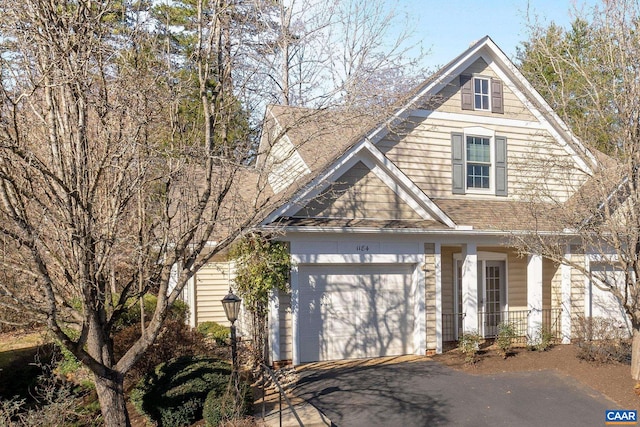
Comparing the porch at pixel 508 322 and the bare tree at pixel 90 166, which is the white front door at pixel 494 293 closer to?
the porch at pixel 508 322

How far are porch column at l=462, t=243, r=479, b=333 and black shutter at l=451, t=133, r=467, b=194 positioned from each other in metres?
2.06

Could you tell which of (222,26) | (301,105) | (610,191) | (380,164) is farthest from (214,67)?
(610,191)

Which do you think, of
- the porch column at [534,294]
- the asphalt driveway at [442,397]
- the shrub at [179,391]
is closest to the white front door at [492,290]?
the porch column at [534,294]

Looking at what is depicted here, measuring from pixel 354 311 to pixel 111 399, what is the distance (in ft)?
21.6

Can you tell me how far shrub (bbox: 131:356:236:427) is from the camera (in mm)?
8727

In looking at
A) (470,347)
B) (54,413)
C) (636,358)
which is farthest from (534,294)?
(54,413)

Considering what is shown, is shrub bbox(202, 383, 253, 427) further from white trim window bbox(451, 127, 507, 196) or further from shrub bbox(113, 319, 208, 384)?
white trim window bbox(451, 127, 507, 196)

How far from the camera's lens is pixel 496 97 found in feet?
51.0

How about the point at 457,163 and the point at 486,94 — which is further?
the point at 486,94

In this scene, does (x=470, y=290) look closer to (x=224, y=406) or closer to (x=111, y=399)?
(x=224, y=406)

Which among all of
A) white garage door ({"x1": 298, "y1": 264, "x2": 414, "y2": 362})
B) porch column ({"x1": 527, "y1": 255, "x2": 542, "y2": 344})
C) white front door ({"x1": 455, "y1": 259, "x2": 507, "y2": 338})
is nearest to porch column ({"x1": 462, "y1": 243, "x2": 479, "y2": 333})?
white garage door ({"x1": 298, "y1": 264, "x2": 414, "y2": 362})

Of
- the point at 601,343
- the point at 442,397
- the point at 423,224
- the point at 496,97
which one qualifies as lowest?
the point at 442,397

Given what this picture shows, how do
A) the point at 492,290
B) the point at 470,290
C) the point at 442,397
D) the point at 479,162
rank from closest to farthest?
the point at 442,397 → the point at 470,290 → the point at 479,162 → the point at 492,290

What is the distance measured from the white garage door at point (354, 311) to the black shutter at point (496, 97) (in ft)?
18.9
